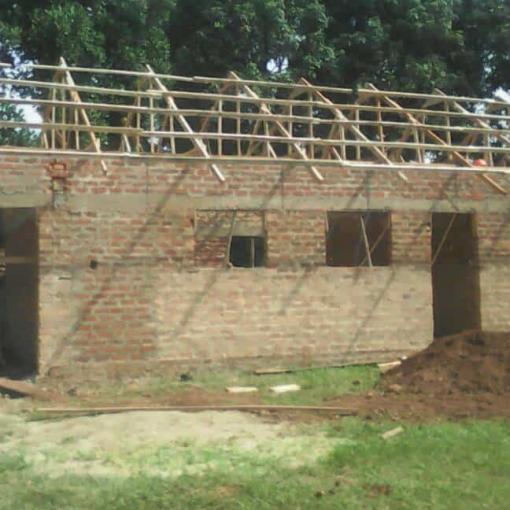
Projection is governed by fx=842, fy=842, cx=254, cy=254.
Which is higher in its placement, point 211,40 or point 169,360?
point 211,40

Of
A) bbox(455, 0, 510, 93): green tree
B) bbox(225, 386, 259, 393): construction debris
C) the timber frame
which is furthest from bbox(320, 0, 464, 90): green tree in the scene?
bbox(225, 386, 259, 393): construction debris

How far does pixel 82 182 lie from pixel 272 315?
3.15 meters

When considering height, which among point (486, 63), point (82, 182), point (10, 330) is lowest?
point (10, 330)

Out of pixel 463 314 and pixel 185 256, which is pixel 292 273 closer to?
pixel 185 256

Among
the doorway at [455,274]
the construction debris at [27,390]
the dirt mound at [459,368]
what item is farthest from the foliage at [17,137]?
the dirt mound at [459,368]

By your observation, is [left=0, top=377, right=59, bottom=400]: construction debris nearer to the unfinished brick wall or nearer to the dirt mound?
the unfinished brick wall

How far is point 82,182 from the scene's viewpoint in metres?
10.7

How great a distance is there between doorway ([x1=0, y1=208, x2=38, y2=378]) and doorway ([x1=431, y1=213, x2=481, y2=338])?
6.20 m

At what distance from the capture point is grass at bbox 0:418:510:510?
5535 millimetres

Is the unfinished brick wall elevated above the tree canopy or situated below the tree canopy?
below

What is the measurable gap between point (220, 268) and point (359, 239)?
12.1ft

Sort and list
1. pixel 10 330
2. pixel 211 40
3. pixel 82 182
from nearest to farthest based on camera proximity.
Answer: pixel 82 182 < pixel 10 330 < pixel 211 40

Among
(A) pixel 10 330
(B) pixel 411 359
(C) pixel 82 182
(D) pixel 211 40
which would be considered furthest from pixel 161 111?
(D) pixel 211 40

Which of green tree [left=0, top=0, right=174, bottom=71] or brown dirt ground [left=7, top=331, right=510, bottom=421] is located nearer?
brown dirt ground [left=7, top=331, right=510, bottom=421]
